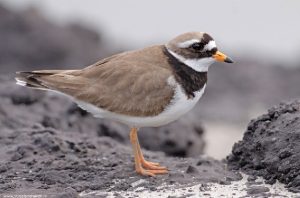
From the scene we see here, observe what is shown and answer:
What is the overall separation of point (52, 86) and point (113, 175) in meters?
1.14

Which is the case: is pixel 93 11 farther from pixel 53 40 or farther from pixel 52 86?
pixel 52 86

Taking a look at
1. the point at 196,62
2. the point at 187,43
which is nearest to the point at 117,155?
the point at 196,62

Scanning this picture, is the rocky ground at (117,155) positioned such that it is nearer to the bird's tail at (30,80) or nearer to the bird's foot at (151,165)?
the bird's foot at (151,165)

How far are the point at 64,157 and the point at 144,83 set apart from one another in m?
1.22

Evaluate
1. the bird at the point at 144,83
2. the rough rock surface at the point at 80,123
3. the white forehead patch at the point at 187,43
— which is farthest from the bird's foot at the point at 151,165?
the rough rock surface at the point at 80,123

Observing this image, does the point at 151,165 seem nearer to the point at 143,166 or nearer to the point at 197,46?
the point at 143,166

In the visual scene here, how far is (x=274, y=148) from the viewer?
7.04 m

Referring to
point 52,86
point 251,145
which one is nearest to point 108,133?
point 52,86

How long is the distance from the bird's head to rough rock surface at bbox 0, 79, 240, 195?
105 cm

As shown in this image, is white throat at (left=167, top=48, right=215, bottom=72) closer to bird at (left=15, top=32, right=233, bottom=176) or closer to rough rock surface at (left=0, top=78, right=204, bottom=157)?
bird at (left=15, top=32, right=233, bottom=176)

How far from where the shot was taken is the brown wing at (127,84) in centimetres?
734

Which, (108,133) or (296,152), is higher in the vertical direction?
(108,133)

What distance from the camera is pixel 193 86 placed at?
744 centimetres

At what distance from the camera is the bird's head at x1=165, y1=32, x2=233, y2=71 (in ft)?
24.8
